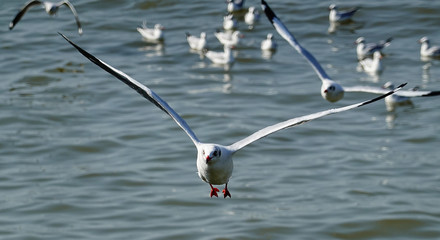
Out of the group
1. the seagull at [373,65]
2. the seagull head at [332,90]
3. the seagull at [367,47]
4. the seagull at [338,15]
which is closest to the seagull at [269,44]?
the seagull at [367,47]

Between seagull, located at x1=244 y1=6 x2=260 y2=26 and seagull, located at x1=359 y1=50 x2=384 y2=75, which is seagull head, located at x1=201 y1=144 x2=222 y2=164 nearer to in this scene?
seagull, located at x1=359 y1=50 x2=384 y2=75

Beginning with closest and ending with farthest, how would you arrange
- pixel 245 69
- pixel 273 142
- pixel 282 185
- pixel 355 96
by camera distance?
pixel 282 185 → pixel 273 142 → pixel 355 96 → pixel 245 69

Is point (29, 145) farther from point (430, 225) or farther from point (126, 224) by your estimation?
point (430, 225)

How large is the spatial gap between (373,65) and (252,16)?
6338 millimetres

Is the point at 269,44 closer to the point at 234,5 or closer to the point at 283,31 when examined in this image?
the point at 234,5

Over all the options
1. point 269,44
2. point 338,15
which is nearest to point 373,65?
point 269,44

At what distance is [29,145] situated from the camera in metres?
22.2

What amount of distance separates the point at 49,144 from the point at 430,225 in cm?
960

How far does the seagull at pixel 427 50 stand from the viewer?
25109 millimetres

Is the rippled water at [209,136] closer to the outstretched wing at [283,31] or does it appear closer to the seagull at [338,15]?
the seagull at [338,15]

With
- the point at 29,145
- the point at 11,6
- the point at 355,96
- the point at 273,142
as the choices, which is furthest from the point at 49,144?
the point at 11,6

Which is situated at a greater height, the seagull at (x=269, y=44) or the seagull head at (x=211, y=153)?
the seagull at (x=269, y=44)

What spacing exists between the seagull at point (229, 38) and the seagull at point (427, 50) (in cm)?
563

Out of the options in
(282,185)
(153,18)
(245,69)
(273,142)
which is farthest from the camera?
(153,18)
